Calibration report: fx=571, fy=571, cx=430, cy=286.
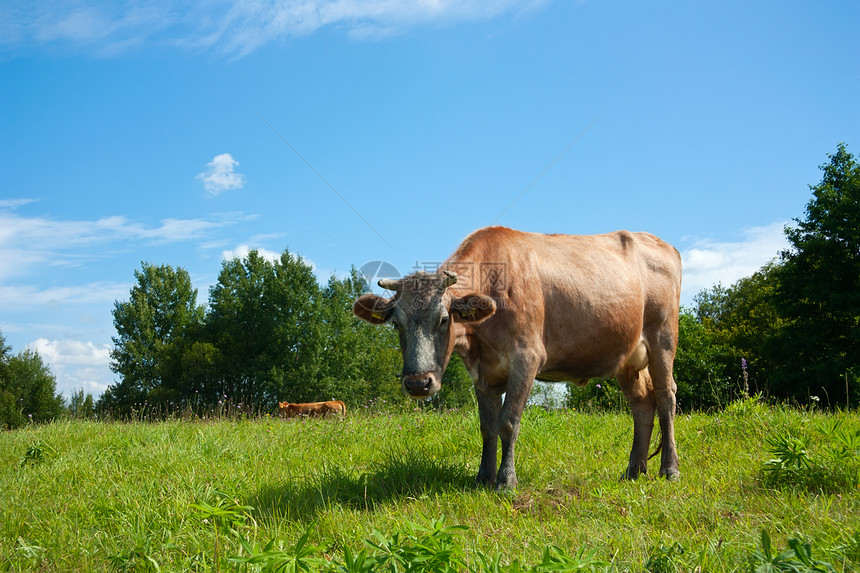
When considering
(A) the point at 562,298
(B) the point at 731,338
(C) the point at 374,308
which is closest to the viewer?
(C) the point at 374,308

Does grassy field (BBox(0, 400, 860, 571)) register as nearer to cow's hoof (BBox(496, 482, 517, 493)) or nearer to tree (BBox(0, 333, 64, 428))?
cow's hoof (BBox(496, 482, 517, 493))

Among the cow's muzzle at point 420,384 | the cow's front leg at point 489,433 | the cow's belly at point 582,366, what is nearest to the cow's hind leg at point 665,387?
the cow's belly at point 582,366

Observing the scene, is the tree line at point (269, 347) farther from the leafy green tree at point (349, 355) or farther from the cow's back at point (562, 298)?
the cow's back at point (562, 298)

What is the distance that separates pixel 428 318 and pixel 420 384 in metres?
0.65

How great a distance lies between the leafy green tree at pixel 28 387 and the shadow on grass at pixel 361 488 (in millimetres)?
46067

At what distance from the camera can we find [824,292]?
27.2 meters

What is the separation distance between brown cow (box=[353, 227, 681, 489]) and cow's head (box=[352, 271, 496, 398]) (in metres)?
0.01

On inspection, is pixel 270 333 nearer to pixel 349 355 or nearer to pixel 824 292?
pixel 349 355

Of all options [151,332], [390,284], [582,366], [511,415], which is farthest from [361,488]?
[151,332]

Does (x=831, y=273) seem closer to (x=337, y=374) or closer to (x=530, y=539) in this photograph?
(x=530, y=539)

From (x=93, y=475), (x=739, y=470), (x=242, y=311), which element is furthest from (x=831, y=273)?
(x=242, y=311)

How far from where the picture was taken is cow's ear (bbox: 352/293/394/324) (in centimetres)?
583

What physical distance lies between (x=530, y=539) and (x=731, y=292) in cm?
5801

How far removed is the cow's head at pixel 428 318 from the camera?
A: 5.27m
